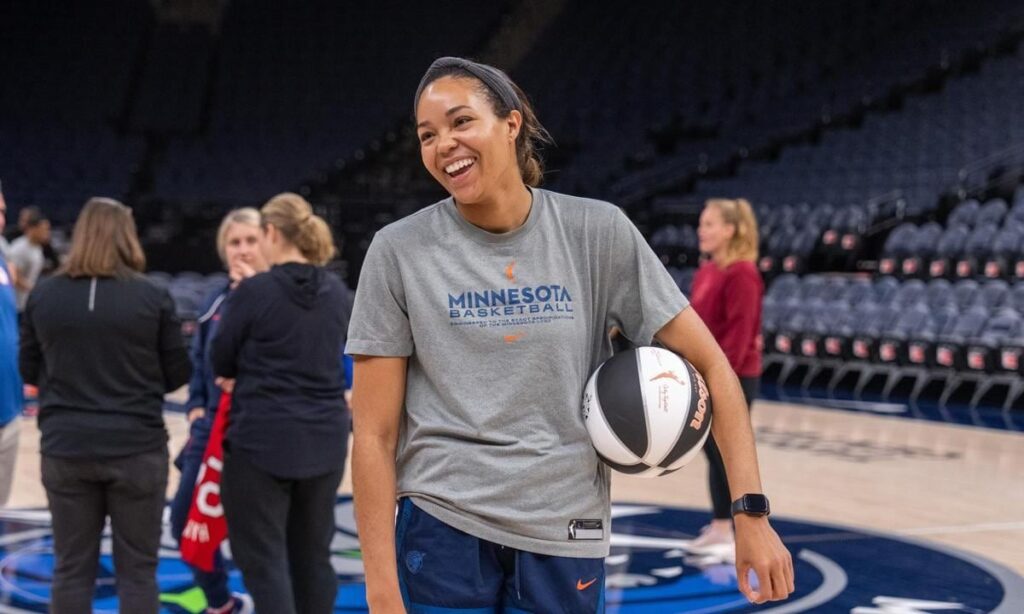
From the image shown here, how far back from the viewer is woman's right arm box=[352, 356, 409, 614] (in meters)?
2.05

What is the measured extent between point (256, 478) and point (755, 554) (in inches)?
83.5

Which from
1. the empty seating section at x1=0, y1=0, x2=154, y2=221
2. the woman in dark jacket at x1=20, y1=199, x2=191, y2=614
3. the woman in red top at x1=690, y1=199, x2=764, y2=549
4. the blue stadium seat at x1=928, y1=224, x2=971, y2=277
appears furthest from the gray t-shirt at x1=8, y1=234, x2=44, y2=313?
the empty seating section at x1=0, y1=0, x2=154, y2=221

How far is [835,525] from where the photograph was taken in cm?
652

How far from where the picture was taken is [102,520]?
3.78 meters

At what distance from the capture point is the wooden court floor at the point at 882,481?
6574mm

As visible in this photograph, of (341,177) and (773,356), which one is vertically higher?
(341,177)

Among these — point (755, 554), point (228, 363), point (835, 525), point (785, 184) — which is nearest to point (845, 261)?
point (785, 184)

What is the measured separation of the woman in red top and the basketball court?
52cm

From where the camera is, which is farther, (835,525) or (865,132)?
(865,132)

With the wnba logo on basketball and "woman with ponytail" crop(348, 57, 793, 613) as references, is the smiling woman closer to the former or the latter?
"woman with ponytail" crop(348, 57, 793, 613)

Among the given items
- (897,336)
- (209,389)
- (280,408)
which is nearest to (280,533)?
(280,408)

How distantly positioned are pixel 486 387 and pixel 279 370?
1896mm

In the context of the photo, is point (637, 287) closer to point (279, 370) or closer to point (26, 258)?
point (279, 370)

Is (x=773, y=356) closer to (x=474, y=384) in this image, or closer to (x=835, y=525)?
(x=835, y=525)
